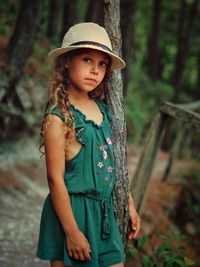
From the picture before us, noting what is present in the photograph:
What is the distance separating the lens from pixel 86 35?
266 cm

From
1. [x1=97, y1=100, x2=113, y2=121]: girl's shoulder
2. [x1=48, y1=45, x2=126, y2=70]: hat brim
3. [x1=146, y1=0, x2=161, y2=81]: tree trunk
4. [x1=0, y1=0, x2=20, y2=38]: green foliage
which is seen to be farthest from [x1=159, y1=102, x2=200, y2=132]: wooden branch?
[x1=146, y1=0, x2=161, y2=81]: tree trunk

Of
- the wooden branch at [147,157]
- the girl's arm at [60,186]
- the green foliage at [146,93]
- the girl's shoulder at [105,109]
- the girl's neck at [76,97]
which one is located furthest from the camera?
the green foliage at [146,93]

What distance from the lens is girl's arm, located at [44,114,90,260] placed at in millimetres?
2525

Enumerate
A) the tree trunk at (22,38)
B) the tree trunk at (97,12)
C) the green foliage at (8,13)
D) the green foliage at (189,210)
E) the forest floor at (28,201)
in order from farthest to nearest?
1. the green foliage at (8,13)
2. the green foliage at (189,210)
3. the tree trunk at (22,38)
4. the forest floor at (28,201)
5. the tree trunk at (97,12)

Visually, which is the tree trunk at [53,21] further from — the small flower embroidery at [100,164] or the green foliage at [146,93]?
the small flower embroidery at [100,164]

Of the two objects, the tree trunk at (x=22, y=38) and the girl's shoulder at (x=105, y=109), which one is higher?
the tree trunk at (x=22, y=38)

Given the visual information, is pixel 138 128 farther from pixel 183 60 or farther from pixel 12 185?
pixel 12 185

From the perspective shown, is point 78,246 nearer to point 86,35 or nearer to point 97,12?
point 86,35

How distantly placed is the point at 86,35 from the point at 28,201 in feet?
13.6

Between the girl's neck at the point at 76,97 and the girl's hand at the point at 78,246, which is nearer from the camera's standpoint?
the girl's hand at the point at 78,246

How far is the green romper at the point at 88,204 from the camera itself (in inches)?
103

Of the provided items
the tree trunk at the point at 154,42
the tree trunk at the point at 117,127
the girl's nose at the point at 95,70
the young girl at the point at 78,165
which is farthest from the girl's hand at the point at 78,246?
the tree trunk at the point at 154,42

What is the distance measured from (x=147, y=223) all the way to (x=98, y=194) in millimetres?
4968

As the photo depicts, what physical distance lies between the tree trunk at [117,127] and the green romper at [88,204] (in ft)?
1.05
